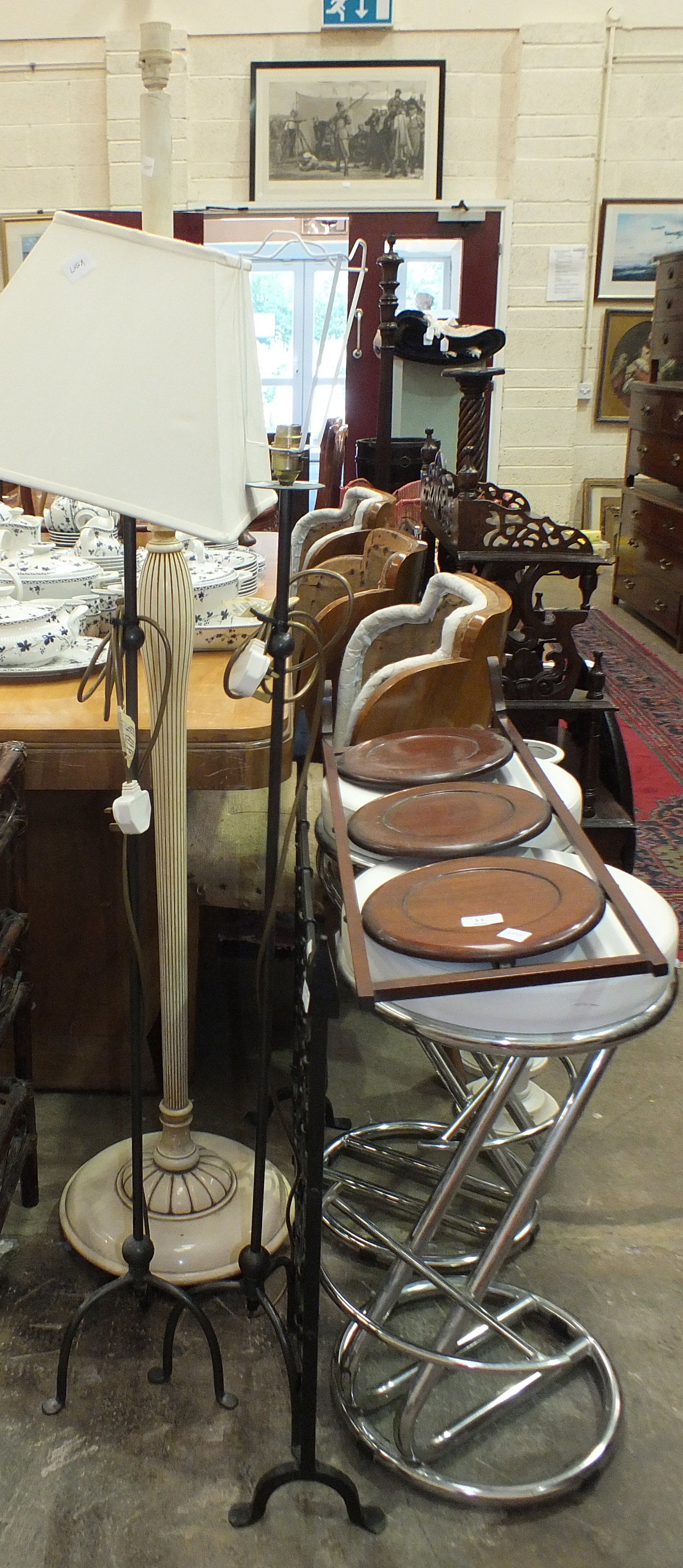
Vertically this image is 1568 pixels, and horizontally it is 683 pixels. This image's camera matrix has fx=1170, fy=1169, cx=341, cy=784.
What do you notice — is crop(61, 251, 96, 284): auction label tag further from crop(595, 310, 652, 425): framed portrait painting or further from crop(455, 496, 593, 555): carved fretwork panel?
crop(595, 310, 652, 425): framed portrait painting

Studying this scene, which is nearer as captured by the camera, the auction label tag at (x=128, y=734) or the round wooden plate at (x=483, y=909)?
the round wooden plate at (x=483, y=909)

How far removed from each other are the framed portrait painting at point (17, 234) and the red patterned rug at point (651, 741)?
4.23 m

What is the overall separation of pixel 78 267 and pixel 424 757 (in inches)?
33.1

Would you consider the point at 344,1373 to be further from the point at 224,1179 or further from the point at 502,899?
the point at 502,899

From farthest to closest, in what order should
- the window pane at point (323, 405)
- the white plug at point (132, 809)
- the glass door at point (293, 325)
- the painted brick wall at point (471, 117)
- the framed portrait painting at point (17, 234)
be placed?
the window pane at point (323, 405), the glass door at point (293, 325), the framed portrait painting at point (17, 234), the painted brick wall at point (471, 117), the white plug at point (132, 809)

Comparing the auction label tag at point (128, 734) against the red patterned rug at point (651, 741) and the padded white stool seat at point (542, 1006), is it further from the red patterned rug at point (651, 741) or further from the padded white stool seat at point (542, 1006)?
the red patterned rug at point (651, 741)

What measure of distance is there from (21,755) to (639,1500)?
1219 millimetres

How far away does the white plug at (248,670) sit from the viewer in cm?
120

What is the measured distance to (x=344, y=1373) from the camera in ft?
5.00

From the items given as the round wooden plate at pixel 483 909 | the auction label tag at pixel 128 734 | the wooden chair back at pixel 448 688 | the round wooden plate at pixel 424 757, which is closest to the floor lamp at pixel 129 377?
the auction label tag at pixel 128 734

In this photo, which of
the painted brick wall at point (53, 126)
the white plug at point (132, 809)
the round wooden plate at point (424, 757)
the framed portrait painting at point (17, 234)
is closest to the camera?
the white plug at point (132, 809)

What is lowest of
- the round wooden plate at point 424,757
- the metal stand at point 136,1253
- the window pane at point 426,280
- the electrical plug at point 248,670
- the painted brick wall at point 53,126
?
the metal stand at point 136,1253

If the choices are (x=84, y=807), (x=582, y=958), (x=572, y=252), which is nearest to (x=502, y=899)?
(x=582, y=958)

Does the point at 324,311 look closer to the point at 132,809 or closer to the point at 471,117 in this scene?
the point at 471,117
